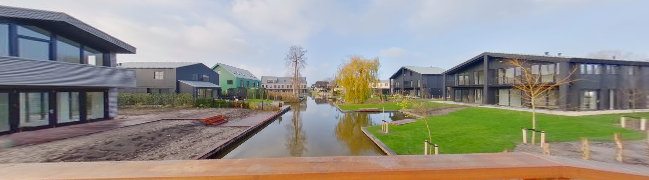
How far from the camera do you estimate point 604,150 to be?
8.12 metres

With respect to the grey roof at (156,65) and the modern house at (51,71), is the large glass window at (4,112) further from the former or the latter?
the grey roof at (156,65)

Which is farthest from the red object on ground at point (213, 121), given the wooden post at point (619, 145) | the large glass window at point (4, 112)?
the wooden post at point (619, 145)

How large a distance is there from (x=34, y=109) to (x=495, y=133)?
24.3 m

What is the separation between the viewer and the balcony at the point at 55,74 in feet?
34.0

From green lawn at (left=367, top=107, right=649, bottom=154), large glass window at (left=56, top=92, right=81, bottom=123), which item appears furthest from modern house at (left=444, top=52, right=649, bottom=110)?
large glass window at (left=56, top=92, right=81, bottom=123)

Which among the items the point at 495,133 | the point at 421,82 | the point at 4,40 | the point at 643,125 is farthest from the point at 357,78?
the point at 4,40

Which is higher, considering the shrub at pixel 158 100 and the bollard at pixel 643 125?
the shrub at pixel 158 100

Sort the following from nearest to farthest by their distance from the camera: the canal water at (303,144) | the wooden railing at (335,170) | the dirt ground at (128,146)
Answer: the wooden railing at (335,170), the dirt ground at (128,146), the canal water at (303,144)

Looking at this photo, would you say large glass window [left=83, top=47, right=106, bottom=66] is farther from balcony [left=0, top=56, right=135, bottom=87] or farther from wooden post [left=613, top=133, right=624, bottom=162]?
wooden post [left=613, top=133, right=624, bottom=162]

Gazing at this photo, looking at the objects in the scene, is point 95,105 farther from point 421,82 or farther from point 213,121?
point 421,82

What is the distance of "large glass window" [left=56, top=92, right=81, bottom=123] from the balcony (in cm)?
144

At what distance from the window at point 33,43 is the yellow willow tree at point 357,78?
26174mm

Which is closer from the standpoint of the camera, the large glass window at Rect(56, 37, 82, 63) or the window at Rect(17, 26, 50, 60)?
the window at Rect(17, 26, 50, 60)

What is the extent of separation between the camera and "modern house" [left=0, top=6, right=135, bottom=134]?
35.9 ft
